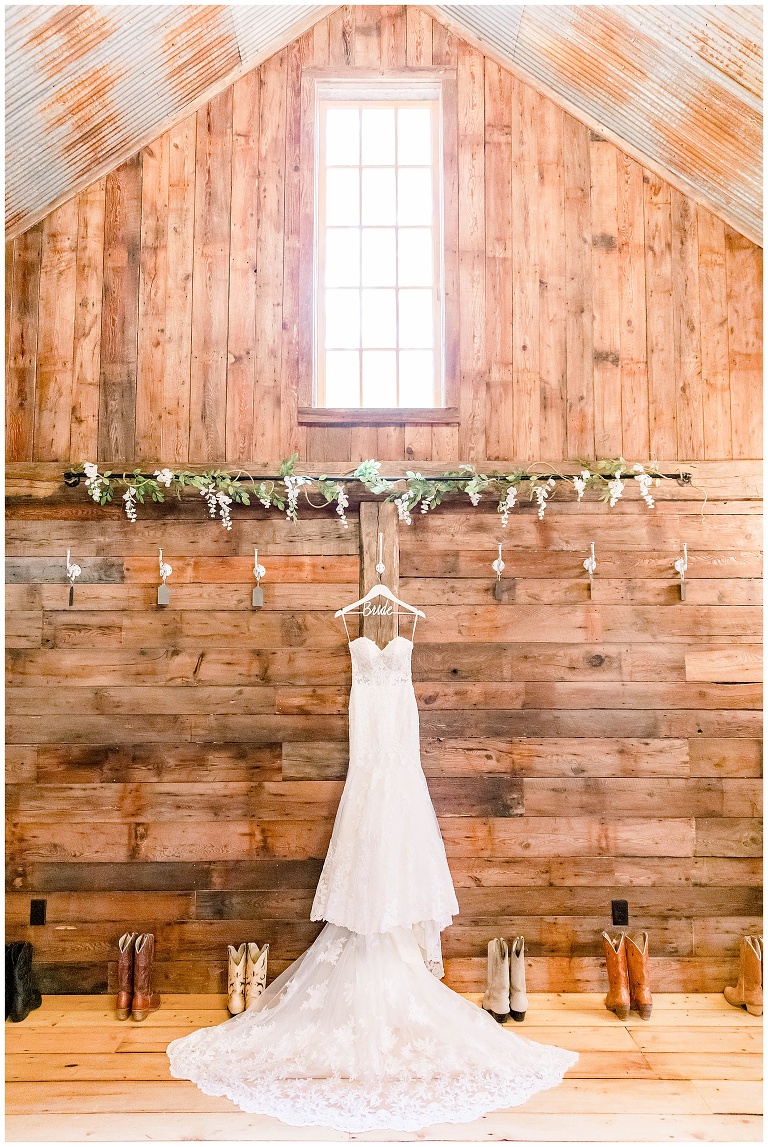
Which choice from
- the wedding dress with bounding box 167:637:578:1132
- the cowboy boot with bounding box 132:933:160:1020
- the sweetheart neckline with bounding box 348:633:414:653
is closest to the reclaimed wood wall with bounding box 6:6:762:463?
the sweetheart neckline with bounding box 348:633:414:653

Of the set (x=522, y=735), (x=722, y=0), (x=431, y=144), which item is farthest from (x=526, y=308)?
(x=522, y=735)

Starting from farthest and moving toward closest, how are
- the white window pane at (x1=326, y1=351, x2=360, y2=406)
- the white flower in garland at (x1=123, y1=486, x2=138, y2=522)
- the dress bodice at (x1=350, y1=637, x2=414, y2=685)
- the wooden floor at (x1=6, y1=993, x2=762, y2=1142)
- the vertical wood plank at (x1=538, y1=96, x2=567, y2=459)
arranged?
the white window pane at (x1=326, y1=351, x2=360, y2=406), the vertical wood plank at (x1=538, y1=96, x2=567, y2=459), the white flower in garland at (x1=123, y1=486, x2=138, y2=522), the dress bodice at (x1=350, y1=637, x2=414, y2=685), the wooden floor at (x1=6, y1=993, x2=762, y2=1142)

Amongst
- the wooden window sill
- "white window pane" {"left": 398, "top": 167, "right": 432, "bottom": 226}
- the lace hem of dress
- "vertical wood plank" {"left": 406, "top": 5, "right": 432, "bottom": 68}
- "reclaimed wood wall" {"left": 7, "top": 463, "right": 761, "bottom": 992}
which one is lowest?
the lace hem of dress

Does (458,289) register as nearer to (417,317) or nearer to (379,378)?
(417,317)

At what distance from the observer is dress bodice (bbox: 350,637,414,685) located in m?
3.38

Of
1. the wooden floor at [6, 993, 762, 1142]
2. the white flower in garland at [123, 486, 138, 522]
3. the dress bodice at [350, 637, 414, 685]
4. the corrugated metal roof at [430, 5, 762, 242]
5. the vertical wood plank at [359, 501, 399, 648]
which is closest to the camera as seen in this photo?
the wooden floor at [6, 993, 762, 1142]

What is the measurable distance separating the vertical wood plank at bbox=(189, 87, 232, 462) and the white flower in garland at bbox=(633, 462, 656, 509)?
190cm

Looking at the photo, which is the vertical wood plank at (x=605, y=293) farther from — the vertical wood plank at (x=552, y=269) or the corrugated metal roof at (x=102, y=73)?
the corrugated metal roof at (x=102, y=73)

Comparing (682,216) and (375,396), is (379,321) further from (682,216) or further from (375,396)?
(682,216)

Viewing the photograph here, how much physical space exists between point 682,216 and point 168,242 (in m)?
2.44

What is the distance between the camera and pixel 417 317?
3828 millimetres

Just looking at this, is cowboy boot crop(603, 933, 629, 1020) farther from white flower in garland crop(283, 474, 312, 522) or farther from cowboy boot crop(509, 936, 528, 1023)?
white flower in garland crop(283, 474, 312, 522)

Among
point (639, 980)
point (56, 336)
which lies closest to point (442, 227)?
point (56, 336)

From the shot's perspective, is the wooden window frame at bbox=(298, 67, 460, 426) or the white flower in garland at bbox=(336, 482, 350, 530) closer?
the white flower in garland at bbox=(336, 482, 350, 530)
